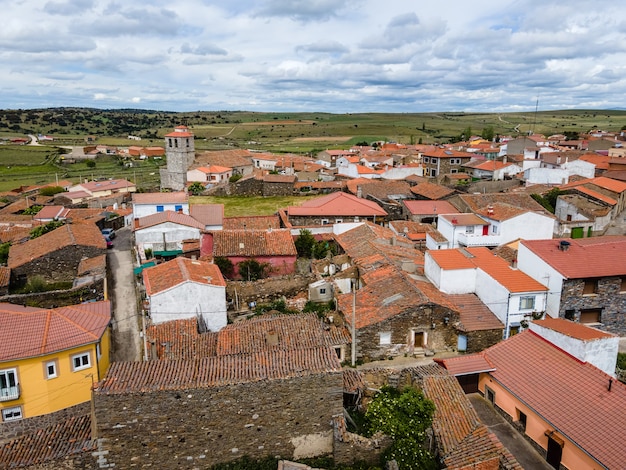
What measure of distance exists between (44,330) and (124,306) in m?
10.6

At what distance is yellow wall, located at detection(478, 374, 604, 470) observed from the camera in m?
14.0

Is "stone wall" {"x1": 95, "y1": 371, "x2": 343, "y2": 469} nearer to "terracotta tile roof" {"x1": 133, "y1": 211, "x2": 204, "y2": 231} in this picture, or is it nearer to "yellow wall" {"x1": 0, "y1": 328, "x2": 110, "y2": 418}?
"yellow wall" {"x1": 0, "y1": 328, "x2": 110, "y2": 418}

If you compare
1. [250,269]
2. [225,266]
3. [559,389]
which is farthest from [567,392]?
[225,266]

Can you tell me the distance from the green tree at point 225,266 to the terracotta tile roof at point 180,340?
779 centimetres

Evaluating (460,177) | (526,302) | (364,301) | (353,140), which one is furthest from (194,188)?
(353,140)

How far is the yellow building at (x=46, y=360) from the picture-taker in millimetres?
18328

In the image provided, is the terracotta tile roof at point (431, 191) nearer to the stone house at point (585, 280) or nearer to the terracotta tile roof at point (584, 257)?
the terracotta tile roof at point (584, 257)

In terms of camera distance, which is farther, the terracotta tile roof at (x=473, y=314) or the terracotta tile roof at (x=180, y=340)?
the terracotta tile roof at (x=473, y=314)

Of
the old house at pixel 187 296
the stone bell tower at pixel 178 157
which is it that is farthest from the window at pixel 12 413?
the stone bell tower at pixel 178 157

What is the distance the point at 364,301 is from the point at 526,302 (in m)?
Answer: 7.77

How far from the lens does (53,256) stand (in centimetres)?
3478

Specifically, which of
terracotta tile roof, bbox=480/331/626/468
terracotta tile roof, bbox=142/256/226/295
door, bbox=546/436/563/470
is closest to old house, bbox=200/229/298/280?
terracotta tile roof, bbox=142/256/226/295

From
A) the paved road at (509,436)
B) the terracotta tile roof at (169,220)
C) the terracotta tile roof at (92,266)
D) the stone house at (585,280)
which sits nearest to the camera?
the paved road at (509,436)

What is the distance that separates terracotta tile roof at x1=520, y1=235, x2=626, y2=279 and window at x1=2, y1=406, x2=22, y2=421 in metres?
24.3
